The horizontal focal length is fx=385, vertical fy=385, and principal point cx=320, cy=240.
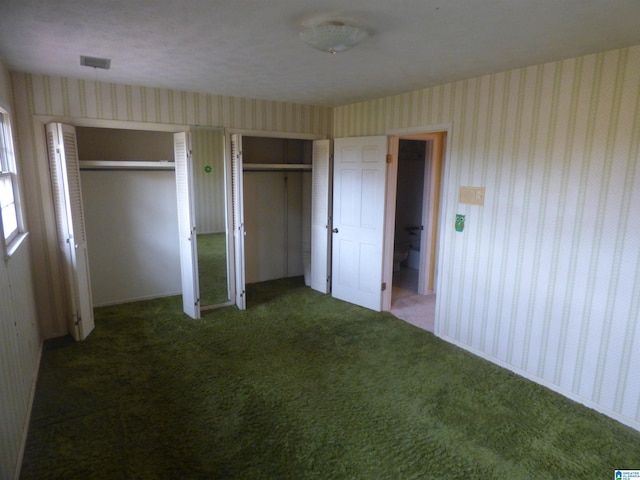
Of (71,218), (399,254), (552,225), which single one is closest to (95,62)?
(71,218)

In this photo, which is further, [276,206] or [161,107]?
[276,206]

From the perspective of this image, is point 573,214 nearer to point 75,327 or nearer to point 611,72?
point 611,72

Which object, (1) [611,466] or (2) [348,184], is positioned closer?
(1) [611,466]

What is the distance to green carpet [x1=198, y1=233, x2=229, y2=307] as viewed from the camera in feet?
15.0

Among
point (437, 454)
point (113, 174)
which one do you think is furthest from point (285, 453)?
point (113, 174)

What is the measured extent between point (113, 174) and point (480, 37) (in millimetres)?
3906

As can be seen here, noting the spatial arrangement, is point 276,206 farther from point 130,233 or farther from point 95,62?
point 95,62

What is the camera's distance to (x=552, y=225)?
2885 millimetres

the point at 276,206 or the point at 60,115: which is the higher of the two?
the point at 60,115

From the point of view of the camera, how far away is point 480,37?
2.30 m

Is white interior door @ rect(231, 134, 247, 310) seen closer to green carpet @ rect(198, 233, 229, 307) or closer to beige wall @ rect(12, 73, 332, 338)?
green carpet @ rect(198, 233, 229, 307)

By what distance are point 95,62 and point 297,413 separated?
3009 millimetres

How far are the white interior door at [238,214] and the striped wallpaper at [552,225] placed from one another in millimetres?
2082

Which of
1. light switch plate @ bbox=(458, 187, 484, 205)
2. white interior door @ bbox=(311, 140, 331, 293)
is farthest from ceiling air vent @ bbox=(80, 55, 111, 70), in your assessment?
light switch plate @ bbox=(458, 187, 484, 205)
